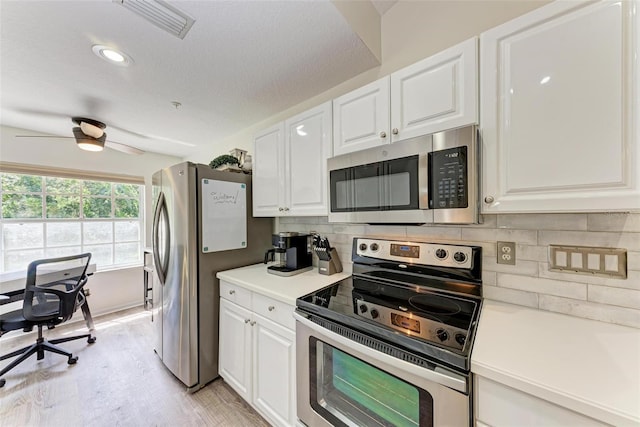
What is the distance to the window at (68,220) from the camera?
8.93ft

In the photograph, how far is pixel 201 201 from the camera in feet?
5.91

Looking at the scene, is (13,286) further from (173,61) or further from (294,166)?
(294,166)

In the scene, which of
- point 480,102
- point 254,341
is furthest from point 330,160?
point 254,341

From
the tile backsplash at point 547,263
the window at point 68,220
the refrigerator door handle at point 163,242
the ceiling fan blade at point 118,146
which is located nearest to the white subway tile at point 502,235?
the tile backsplash at point 547,263

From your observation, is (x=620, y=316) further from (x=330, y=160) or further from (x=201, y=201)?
(x=201, y=201)

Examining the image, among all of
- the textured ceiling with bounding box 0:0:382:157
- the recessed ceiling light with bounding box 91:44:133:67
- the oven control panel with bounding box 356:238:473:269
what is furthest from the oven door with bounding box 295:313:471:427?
the recessed ceiling light with bounding box 91:44:133:67

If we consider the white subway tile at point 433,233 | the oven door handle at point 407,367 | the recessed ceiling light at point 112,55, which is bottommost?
the oven door handle at point 407,367

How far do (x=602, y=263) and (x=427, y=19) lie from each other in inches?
62.3

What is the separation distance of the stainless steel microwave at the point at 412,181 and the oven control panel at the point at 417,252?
0.31 meters

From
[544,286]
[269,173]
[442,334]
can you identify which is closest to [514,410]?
[442,334]

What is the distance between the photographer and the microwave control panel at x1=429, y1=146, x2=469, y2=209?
0.97m

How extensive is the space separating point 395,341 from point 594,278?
0.88 metres

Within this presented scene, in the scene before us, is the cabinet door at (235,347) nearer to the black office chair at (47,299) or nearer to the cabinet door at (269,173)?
the cabinet door at (269,173)

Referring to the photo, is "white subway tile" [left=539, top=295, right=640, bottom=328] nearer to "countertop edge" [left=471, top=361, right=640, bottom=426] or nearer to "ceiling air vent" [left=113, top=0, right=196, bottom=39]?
"countertop edge" [left=471, top=361, right=640, bottom=426]
